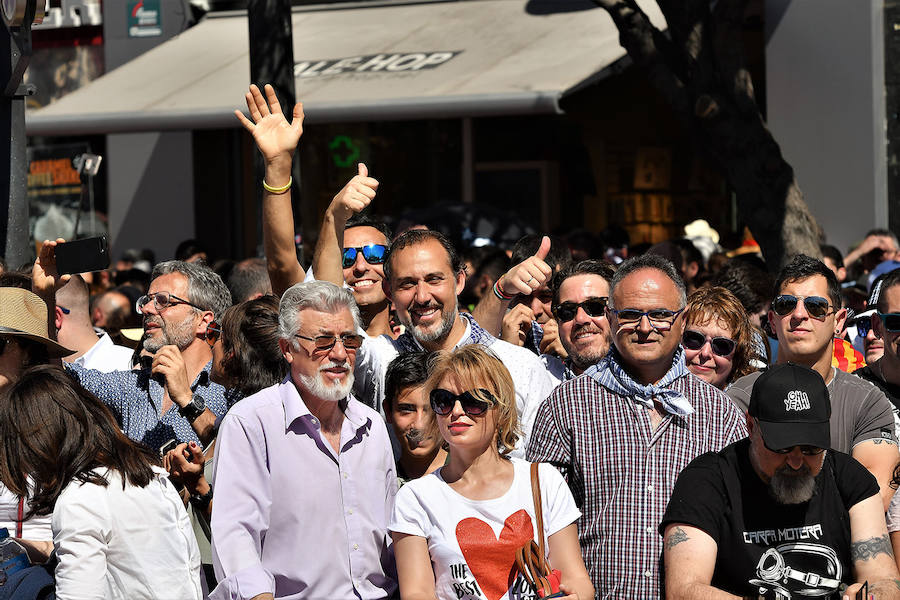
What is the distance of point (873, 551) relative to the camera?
13.1 feet

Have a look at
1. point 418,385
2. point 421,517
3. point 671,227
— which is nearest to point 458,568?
point 421,517

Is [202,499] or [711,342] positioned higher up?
[711,342]

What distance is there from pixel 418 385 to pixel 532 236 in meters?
2.24

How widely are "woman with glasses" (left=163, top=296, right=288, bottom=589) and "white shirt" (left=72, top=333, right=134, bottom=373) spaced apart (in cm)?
137

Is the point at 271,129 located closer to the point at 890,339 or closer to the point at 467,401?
the point at 467,401

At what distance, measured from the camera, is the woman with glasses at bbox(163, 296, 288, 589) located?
4.96m

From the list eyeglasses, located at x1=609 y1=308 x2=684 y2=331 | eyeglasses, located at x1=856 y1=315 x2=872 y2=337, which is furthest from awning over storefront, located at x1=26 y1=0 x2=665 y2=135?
eyeglasses, located at x1=609 y1=308 x2=684 y2=331

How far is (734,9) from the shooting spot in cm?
1012

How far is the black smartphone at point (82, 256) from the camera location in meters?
5.26

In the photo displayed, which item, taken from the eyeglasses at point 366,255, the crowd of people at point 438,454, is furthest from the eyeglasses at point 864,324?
the eyeglasses at point 366,255

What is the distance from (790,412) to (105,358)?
13.0 feet

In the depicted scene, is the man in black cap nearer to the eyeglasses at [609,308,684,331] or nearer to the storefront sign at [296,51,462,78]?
the eyeglasses at [609,308,684,331]

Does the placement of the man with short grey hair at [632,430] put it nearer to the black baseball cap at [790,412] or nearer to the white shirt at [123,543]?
the black baseball cap at [790,412]

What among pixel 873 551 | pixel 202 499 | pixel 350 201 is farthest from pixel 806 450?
pixel 202 499
